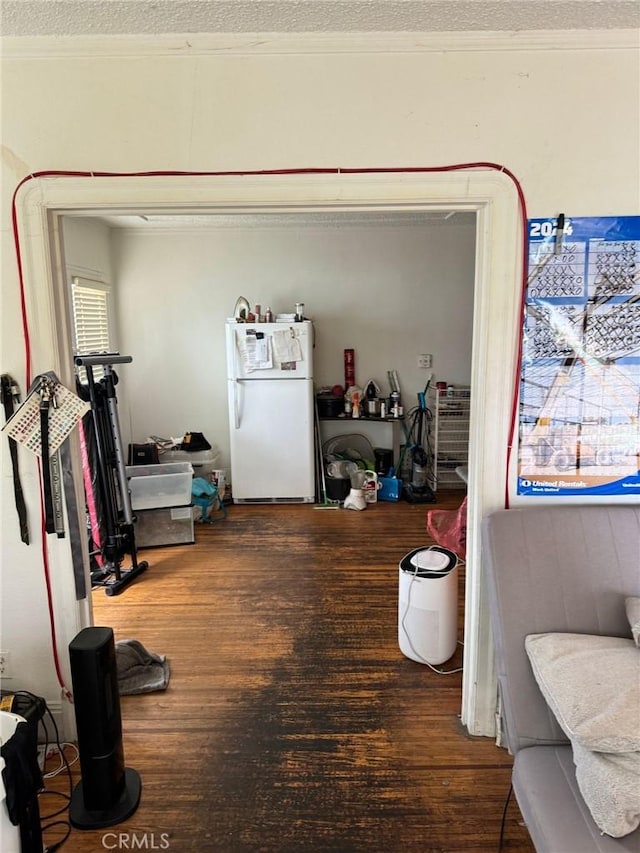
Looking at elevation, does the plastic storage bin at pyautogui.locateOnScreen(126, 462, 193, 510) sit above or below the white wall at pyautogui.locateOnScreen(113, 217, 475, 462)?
below

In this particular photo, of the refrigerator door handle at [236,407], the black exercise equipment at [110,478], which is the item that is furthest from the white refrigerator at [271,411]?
the black exercise equipment at [110,478]

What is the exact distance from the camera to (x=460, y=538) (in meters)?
3.79

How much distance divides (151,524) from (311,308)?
2563 millimetres

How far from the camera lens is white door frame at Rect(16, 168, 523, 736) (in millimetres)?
1812

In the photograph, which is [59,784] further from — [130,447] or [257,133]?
[130,447]

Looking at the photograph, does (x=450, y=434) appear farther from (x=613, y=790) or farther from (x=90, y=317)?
(x=613, y=790)

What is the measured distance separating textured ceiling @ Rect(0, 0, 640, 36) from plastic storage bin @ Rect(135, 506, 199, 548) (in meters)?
3.06

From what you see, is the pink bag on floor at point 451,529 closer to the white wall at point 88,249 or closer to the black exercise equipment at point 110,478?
the black exercise equipment at point 110,478

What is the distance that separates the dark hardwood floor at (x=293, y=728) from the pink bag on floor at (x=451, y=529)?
299mm

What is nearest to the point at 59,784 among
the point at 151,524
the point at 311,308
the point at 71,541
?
the point at 71,541

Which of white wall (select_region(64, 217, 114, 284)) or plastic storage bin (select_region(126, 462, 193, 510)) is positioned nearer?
plastic storage bin (select_region(126, 462, 193, 510))

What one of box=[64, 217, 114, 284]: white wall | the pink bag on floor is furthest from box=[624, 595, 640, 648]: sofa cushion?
box=[64, 217, 114, 284]: white wall

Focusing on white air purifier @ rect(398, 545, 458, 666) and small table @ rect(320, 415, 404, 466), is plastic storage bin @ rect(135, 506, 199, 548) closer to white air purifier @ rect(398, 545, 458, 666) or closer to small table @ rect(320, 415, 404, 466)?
small table @ rect(320, 415, 404, 466)

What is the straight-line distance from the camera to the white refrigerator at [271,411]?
4812 millimetres
